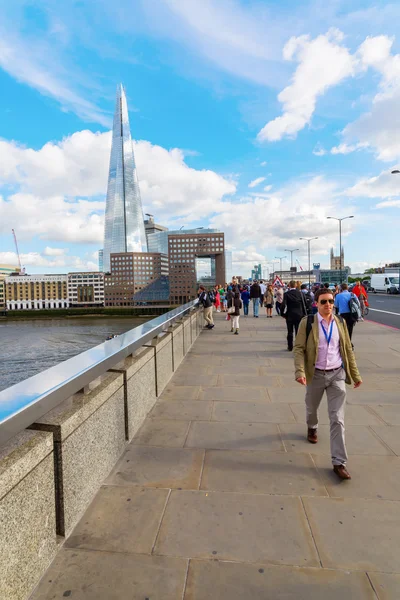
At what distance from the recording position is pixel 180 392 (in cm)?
628

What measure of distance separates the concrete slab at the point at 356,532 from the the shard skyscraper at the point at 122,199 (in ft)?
606

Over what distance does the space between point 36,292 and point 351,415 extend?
190 m

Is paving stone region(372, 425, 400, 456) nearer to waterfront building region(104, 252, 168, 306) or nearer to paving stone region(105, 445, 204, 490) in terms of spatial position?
paving stone region(105, 445, 204, 490)

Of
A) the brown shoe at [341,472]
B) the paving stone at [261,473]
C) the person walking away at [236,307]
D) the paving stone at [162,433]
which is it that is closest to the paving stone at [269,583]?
the paving stone at [261,473]

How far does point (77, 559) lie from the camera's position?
7.79ft

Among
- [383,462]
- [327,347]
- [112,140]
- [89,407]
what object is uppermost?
[112,140]

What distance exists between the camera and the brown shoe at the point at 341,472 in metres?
3.32

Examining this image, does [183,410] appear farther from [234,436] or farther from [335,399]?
[335,399]

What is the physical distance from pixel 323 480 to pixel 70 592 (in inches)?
86.9

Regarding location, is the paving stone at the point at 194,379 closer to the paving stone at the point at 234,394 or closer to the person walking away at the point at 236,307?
the paving stone at the point at 234,394

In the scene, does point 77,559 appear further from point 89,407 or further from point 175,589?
point 89,407

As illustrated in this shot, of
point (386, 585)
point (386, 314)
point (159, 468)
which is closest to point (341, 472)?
point (386, 585)

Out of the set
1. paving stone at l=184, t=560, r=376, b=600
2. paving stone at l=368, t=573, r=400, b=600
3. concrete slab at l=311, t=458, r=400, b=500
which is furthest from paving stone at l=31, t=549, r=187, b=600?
concrete slab at l=311, t=458, r=400, b=500

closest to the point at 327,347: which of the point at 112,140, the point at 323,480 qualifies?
the point at 323,480
